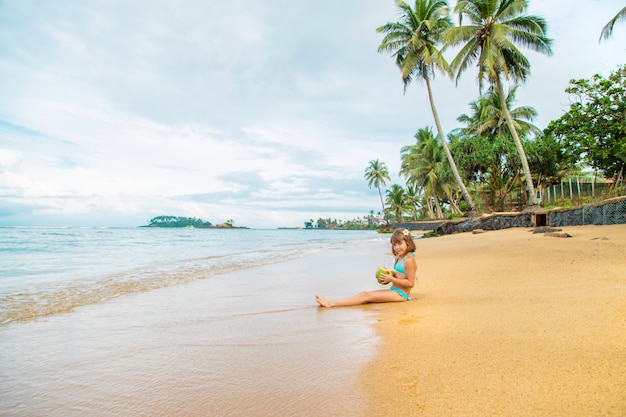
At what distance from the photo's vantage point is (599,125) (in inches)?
804

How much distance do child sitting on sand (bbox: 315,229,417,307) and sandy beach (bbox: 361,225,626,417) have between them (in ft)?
0.64

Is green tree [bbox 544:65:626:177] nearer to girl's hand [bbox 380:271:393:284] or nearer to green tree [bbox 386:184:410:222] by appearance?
girl's hand [bbox 380:271:393:284]

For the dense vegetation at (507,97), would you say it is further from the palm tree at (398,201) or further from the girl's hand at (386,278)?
the palm tree at (398,201)

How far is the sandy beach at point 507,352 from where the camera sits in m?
1.58

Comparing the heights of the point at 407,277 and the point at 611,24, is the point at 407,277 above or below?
below

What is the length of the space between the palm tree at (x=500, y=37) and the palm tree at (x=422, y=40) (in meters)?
2.23

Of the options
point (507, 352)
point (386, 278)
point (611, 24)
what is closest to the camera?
point (507, 352)

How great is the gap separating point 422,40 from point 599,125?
1129cm

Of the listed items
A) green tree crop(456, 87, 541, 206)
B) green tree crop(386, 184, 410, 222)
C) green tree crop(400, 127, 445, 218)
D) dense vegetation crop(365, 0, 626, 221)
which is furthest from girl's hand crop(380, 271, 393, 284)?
green tree crop(386, 184, 410, 222)

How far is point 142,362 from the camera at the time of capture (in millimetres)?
2482

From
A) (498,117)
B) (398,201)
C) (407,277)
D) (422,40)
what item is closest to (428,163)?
(498,117)

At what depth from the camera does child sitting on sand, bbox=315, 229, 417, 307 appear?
13.5ft

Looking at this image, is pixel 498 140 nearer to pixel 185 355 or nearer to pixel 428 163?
pixel 428 163

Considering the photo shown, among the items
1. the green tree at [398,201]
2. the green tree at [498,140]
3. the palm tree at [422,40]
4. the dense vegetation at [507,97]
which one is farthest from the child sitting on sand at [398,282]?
the green tree at [398,201]
